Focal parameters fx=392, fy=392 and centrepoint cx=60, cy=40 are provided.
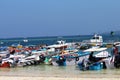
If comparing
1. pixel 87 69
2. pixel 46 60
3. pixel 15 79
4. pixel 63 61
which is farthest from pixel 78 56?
pixel 15 79

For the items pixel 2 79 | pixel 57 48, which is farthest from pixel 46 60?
pixel 2 79

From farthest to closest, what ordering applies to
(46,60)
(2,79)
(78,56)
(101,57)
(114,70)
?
(46,60), (78,56), (101,57), (114,70), (2,79)

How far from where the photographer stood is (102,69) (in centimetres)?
3428

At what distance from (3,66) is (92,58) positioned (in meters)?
11.5

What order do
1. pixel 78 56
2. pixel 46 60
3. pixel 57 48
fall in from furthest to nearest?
pixel 57 48, pixel 46 60, pixel 78 56

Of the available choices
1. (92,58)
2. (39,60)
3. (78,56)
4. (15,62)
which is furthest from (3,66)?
(92,58)

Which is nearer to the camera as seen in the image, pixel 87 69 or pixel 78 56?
pixel 87 69

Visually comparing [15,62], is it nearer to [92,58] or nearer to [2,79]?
[92,58]

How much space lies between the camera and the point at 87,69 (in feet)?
112

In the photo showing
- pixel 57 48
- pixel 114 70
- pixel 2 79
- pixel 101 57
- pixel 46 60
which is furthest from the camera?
pixel 57 48

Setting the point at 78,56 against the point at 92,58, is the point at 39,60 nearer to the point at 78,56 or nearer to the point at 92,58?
the point at 78,56

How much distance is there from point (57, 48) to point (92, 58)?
25.5m

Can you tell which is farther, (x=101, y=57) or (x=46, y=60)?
(x=46, y=60)

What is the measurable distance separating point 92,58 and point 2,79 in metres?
14.4
